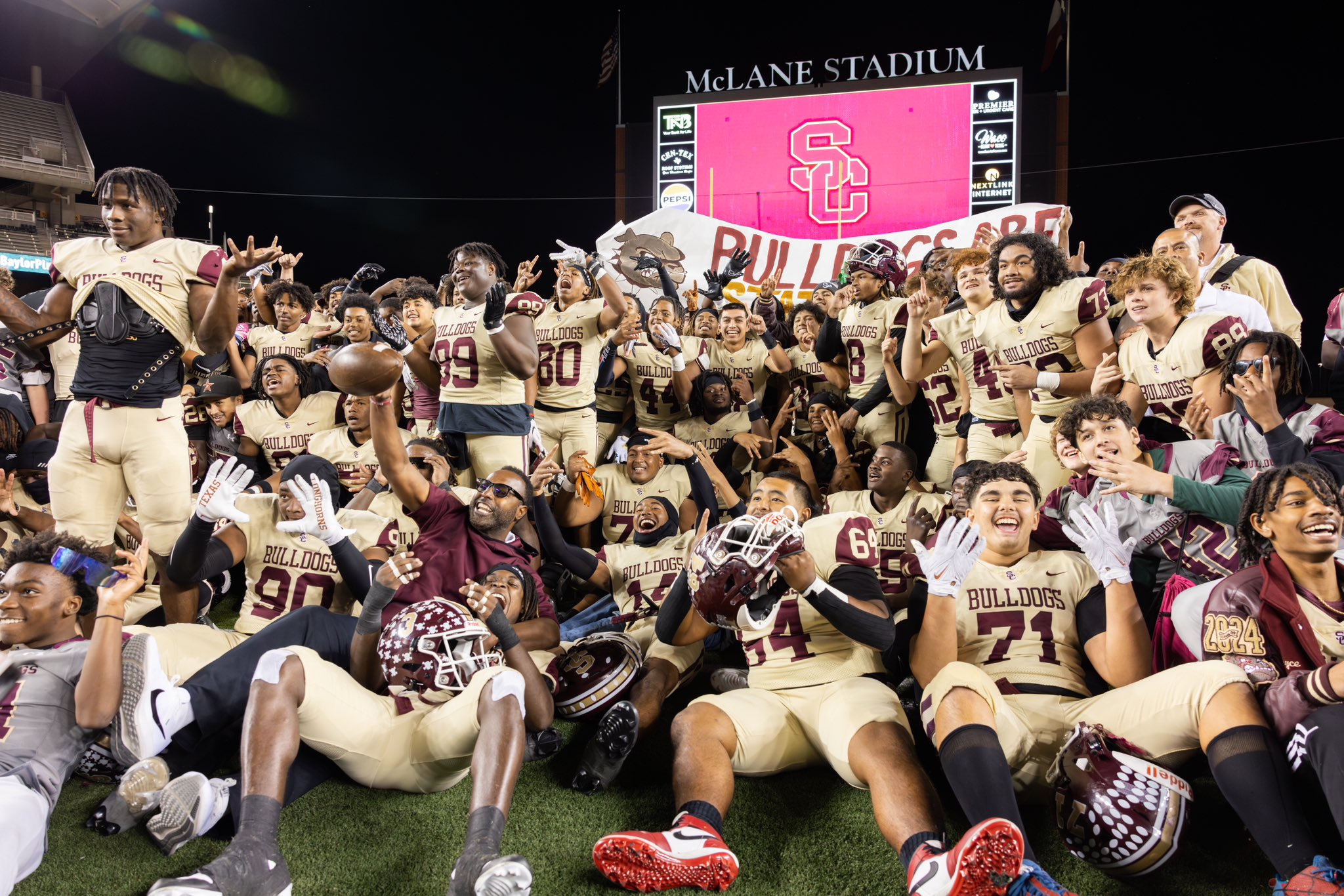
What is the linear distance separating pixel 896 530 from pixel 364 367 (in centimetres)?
268

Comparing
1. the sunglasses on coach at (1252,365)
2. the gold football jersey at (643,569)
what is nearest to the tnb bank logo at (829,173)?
the gold football jersey at (643,569)

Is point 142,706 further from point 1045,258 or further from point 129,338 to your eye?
point 1045,258

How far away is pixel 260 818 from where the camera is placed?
242 cm

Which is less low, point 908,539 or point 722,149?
point 722,149

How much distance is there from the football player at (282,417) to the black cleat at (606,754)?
135 inches

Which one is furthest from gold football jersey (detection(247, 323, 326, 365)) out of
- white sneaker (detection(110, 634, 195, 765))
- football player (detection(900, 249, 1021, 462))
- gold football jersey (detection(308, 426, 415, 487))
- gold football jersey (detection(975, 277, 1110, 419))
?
gold football jersey (detection(975, 277, 1110, 419))

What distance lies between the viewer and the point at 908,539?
4.53 m

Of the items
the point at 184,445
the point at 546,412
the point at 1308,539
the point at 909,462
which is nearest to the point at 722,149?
the point at 546,412

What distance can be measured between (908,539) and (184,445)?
3.31 meters

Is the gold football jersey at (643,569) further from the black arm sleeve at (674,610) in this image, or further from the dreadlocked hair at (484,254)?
the dreadlocked hair at (484,254)

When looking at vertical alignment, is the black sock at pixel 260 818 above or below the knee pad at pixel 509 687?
below

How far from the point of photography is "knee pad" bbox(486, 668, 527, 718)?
8.79 ft

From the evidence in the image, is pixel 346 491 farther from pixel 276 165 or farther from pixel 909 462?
pixel 276 165

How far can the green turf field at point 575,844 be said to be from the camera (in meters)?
2.58
